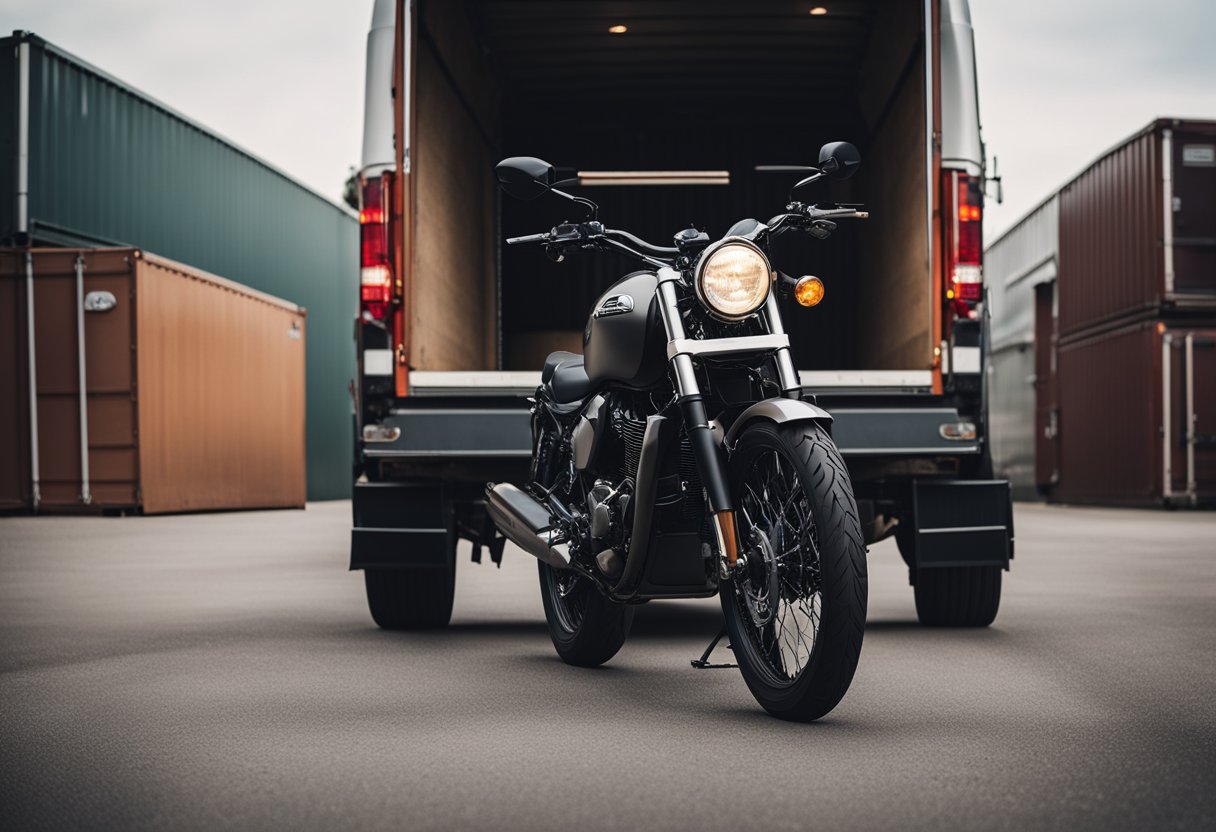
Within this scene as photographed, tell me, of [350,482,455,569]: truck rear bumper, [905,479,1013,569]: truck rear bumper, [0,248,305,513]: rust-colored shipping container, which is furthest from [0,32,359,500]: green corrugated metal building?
[905,479,1013,569]: truck rear bumper

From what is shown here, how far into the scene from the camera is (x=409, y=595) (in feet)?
21.4

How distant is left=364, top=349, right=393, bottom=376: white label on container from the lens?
6.30m

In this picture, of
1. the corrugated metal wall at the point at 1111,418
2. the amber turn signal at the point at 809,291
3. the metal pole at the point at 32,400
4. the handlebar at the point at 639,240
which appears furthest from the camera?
the corrugated metal wall at the point at 1111,418

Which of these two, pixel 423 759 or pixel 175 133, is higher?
pixel 175 133

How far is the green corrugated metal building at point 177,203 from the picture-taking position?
66.2 ft

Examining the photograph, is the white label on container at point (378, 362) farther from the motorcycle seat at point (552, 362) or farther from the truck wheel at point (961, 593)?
the truck wheel at point (961, 593)

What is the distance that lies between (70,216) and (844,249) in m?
15.2

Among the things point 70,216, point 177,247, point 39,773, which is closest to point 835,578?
point 39,773

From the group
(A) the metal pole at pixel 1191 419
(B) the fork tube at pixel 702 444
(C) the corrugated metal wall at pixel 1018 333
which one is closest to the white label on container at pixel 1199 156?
(A) the metal pole at pixel 1191 419

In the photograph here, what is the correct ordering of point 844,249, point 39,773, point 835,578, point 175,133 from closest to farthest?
point 39,773 → point 835,578 → point 844,249 → point 175,133

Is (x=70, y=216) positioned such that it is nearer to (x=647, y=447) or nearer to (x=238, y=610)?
(x=238, y=610)

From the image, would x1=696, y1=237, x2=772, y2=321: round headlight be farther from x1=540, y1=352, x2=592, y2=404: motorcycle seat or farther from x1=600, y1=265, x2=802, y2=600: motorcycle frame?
x1=540, y1=352, x2=592, y2=404: motorcycle seat

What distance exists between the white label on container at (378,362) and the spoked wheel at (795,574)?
2320 millimetres

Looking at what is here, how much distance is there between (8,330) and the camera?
18641 millimetres
